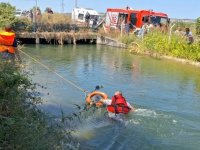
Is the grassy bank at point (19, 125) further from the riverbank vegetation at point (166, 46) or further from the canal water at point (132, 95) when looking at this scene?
the riverbank vegetation at point (166, 46)

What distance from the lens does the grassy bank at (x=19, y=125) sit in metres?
6.16

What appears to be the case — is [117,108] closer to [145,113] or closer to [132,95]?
[145,113]

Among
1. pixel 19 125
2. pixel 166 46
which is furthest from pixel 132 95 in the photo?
pixel 166 46

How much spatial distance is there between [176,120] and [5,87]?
7.76 m

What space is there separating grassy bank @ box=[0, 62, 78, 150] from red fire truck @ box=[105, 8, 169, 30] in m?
31.9

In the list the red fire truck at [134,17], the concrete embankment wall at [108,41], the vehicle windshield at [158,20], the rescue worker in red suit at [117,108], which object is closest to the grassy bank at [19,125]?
the rescue worker in red suit at [117,108]

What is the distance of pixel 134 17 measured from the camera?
4088 cm

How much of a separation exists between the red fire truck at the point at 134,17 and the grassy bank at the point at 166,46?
22.3 feet

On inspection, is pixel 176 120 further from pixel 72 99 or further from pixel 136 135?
pixel 72 99

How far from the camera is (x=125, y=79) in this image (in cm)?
2030

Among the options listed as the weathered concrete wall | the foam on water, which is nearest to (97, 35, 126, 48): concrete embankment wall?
the weathered concrete wall

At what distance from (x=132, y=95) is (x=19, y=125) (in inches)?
426

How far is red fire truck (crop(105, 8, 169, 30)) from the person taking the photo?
131 feet

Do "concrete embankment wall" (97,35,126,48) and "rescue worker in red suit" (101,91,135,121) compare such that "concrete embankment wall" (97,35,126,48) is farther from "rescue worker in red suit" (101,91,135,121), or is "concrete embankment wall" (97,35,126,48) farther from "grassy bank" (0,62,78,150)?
"grassy bank" (0,62,78,150)
